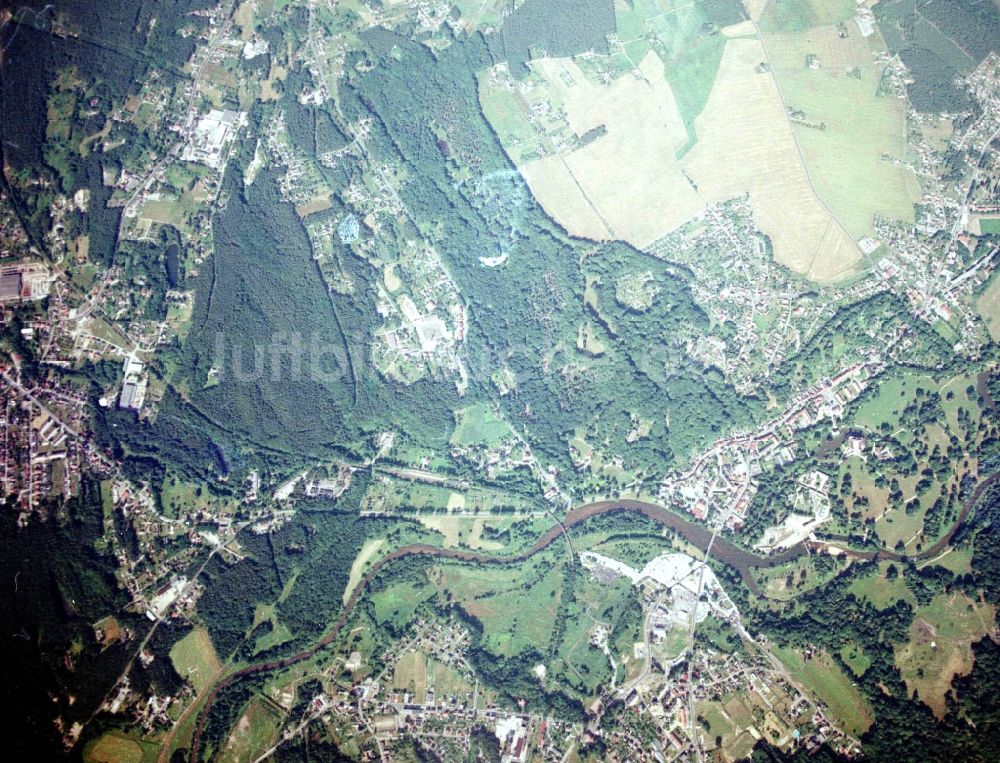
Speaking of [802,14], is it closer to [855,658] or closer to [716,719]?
[855,658]

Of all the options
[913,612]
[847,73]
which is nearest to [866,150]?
[847,73]

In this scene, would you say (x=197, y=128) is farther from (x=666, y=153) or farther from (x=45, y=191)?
(x=666, y=153)

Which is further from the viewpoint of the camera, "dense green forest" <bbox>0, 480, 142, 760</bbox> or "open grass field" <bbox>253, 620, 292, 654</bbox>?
"open grass field" <bbox>253, 620, 292, 654</bbox>

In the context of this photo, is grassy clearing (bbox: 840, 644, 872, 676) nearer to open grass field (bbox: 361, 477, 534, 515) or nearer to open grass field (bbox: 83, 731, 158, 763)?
open grass field (bbox: 361, 477, 534, 515)

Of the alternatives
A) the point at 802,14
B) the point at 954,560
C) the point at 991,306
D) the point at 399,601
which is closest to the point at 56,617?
the point at 399,601

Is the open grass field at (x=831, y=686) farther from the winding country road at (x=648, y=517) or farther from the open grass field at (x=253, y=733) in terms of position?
the open grass field at (x=253, y=733)

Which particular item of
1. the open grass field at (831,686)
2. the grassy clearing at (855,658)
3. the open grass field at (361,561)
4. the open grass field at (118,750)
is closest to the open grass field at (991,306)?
the grassy clearing at (855,658)

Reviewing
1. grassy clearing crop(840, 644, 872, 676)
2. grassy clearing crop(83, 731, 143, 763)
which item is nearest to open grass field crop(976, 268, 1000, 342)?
grassy clearing crop(840, 644, 872, 676)
